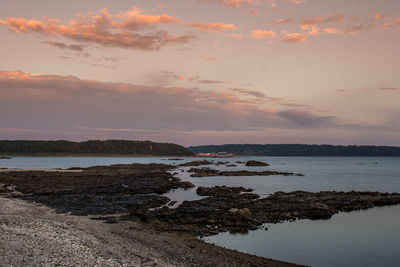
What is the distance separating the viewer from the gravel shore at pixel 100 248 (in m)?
14.5

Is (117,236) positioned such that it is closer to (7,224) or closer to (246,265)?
(7,224)

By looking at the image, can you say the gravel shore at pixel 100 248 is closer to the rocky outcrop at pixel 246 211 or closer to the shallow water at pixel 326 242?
the shallow water at pixel 326 242

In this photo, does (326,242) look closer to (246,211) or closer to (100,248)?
(246,211)

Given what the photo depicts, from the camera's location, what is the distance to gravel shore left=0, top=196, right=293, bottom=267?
47.7ft

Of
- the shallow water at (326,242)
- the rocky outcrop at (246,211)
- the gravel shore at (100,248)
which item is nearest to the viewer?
the gravel shore at (100,248)

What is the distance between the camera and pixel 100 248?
56.8ft

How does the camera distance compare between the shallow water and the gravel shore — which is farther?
the shallow water

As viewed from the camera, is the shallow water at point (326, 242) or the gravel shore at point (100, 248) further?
the shallow water at point (326, 242)

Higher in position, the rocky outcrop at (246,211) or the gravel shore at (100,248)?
the gravel shore at (100,248)

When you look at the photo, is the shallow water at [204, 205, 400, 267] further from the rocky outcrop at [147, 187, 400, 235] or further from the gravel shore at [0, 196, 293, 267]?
the gravel shore at [0, 196, 293, 267]

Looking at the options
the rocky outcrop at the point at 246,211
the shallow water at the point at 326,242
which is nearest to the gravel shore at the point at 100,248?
the shallow water at the point at 326,242

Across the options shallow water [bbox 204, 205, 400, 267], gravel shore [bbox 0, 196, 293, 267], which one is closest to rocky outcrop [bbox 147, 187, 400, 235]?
shallow water [bbox 204, 205, 400, 267]

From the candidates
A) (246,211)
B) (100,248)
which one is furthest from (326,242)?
(100,248)

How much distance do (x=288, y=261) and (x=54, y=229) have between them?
1618 cm
